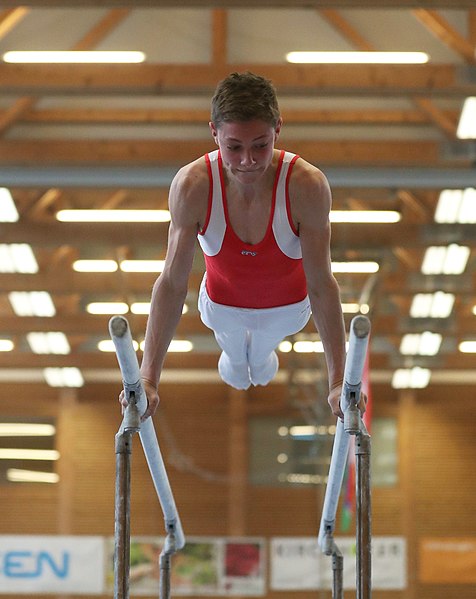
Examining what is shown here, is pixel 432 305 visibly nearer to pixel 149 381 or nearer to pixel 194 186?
pixel 194 186

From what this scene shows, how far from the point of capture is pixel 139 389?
126 inches

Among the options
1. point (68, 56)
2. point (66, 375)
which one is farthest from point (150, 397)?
point (66, 375)

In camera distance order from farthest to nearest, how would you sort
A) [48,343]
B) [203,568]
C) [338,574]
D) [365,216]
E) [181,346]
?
[181,346], [48,343], [203,568], [365,216], [338,574]

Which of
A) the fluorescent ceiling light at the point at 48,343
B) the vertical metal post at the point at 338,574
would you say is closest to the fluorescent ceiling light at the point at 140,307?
the fluorescent ceiling light at the point at 48,343

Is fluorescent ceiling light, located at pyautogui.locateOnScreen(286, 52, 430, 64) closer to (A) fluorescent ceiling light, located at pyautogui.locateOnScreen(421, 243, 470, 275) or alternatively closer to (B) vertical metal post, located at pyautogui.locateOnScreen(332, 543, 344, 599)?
(A) fluorescent ceiling light, located at pyautogui.locateOnScreen(421, 243, 470, 275)

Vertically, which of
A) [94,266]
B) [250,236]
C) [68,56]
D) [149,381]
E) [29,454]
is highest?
[94,266]

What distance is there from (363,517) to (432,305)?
12759mm

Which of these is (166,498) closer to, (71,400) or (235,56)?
(235,56)

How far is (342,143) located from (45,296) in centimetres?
630

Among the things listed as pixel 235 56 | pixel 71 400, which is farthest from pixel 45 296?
pixel 235 56

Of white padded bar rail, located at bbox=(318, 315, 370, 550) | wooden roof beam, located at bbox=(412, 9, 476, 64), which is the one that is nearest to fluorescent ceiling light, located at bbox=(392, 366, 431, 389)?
wooden roof beam, located at bbox=(412, 9, 476, 64)

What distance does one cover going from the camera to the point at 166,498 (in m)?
4.24

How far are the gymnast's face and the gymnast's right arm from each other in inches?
11.2

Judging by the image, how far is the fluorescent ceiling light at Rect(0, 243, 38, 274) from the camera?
44.8 ft
